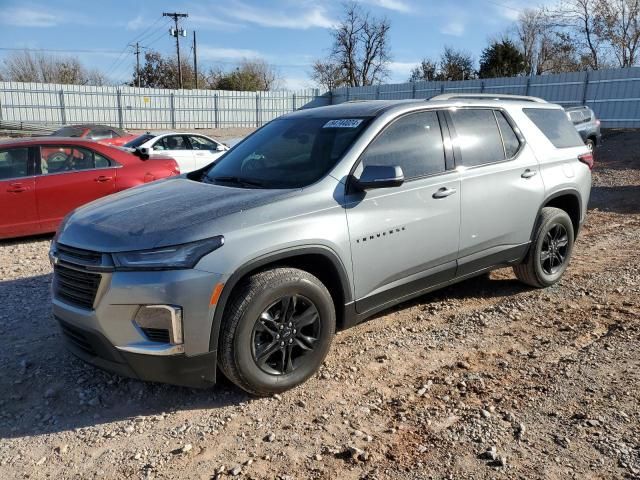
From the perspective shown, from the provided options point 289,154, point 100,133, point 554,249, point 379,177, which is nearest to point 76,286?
point 289,154

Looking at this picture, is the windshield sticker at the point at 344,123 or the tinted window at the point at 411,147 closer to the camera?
the tinted window at the point at 411,147

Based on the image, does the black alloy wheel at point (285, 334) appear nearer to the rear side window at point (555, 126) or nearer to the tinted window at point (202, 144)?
the rear side window at point (555, 126)

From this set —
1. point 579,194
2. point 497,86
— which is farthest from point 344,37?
point 579,194

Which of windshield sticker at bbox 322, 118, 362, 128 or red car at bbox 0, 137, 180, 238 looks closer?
windshield sticker at bbox 322, 118, 362, 128

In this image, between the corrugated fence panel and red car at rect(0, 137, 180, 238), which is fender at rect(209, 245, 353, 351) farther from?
the corrugated fence panel

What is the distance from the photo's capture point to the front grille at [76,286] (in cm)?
317

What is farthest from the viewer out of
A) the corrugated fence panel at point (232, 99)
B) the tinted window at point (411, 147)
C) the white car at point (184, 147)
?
the corrugated fence panel at point (232, 99)

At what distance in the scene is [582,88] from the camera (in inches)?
1020

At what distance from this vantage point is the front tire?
319 cm

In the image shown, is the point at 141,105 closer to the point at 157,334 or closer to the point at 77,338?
the point at 77,338

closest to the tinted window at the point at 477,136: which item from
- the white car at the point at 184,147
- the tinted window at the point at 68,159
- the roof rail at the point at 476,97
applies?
the roof rail at the point at 476,97

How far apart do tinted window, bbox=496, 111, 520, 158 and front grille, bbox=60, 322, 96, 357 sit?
369 centimetres

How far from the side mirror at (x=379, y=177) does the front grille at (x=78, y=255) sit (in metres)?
1.69

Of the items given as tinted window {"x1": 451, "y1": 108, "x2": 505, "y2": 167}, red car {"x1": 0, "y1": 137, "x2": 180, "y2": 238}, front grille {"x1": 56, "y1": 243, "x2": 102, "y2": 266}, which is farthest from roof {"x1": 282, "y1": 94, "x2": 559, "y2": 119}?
red car {"x1": 0, "y1": 137, "x2": 180, "y2": 238}
